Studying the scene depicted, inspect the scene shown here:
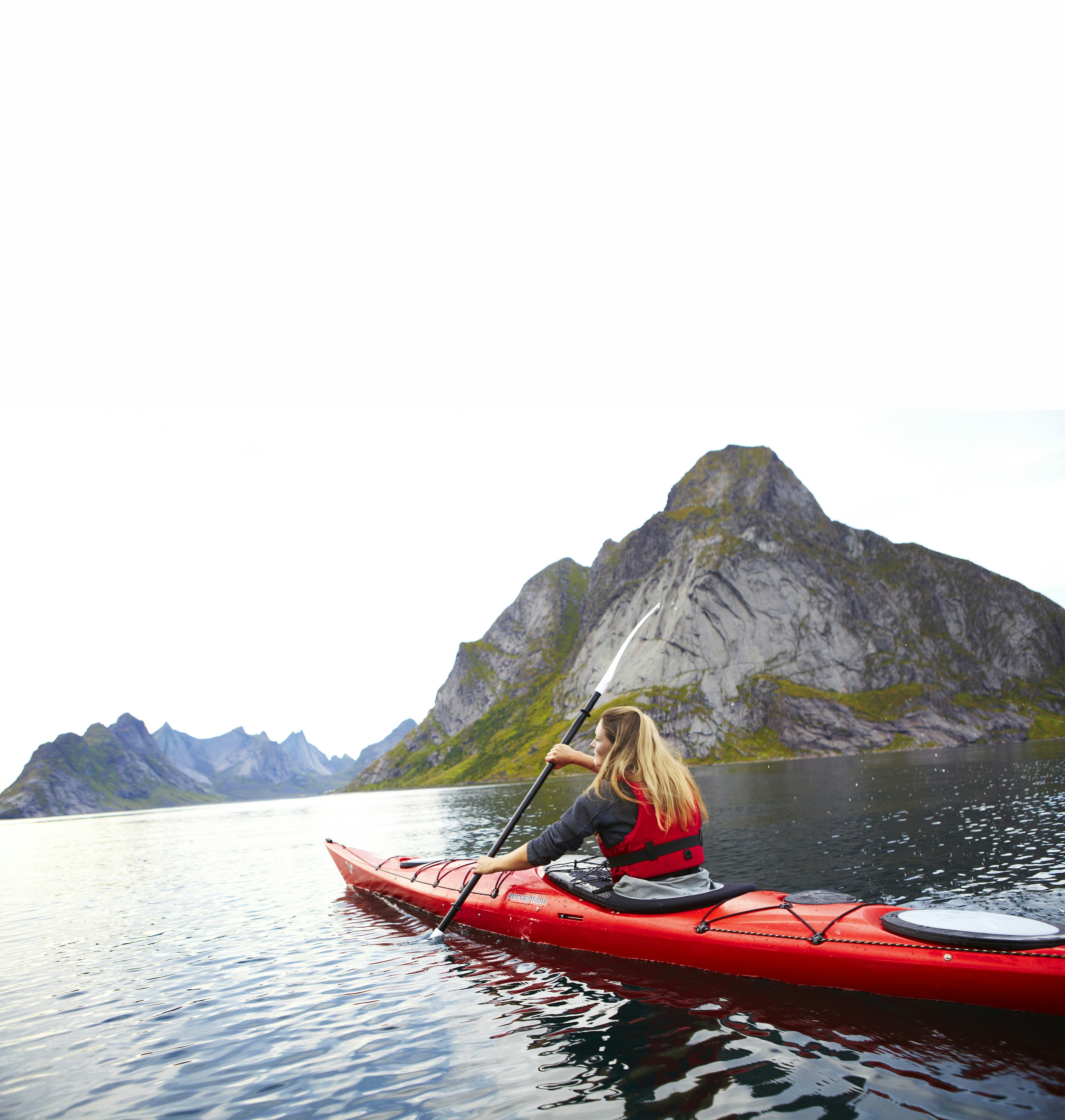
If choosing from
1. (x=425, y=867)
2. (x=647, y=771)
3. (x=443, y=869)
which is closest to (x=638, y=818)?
(x=647, y=771)

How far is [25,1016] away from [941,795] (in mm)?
35563

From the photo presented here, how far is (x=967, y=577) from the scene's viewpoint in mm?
164625

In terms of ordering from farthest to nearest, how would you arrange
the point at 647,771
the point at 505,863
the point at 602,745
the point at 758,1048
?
1. the point at 505,863
2. the point at 602,745
3. the point at 647,771
4. the point at 758,1048

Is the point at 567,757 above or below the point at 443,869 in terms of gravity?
above

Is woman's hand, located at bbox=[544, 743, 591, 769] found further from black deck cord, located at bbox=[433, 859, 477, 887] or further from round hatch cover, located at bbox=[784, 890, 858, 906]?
black deck cord, located at bbox=[433, 859, 477, 887]

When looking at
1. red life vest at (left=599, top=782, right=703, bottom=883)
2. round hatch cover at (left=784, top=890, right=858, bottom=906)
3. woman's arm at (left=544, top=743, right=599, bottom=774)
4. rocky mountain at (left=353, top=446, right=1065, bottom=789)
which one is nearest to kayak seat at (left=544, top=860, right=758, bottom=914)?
red life vest at (left=599, top=782, right=703, bottom=883)

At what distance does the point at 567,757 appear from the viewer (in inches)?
408

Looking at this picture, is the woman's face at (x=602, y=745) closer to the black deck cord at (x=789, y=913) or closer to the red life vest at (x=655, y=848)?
the red life vest at (x=655, y=848)

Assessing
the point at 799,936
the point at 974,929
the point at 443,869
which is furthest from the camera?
the point at 443,869

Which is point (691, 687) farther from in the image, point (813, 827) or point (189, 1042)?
point (189, 1042)

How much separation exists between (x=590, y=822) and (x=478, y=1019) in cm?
277

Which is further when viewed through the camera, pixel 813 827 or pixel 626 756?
pixel 813 827

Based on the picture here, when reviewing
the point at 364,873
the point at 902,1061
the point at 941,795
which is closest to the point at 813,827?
the point at 941,795

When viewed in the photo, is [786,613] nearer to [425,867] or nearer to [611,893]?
[425,867]
